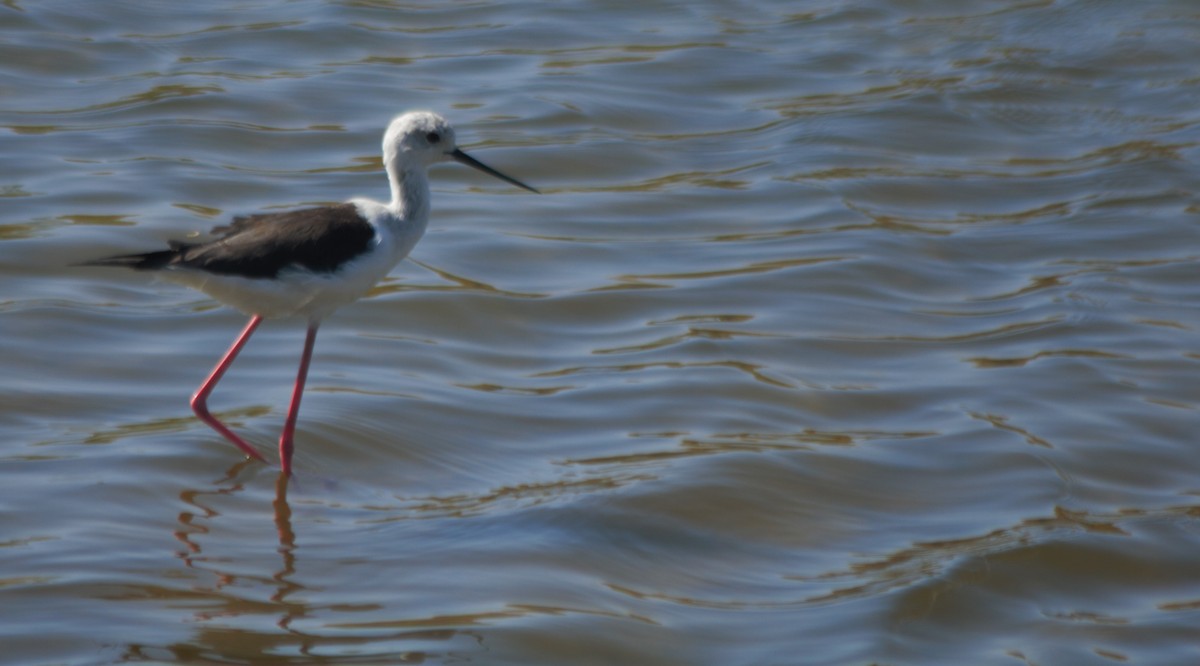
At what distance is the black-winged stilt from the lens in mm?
6008

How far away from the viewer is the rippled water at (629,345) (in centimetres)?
535

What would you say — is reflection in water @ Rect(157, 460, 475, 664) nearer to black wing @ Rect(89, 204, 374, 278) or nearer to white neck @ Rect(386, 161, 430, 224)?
black wing @ Rect(89, 204, 374, 278)

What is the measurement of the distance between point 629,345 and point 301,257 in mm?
1966

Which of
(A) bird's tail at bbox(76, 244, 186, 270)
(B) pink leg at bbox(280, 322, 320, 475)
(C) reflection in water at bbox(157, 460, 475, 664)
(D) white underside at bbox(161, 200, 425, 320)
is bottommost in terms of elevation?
(C) reflection in water at bbox(157, 460, 475, 664)

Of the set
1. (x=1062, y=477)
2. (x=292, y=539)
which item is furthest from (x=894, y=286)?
(x=292, y=539)

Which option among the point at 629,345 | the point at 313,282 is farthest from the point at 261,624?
the point at 629,345

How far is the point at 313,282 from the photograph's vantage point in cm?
608

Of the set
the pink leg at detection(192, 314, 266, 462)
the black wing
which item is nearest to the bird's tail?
the black wing

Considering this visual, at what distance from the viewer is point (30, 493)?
19.2 feet

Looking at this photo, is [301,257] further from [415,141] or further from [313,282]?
[415,141]

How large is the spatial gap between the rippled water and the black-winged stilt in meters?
0.59

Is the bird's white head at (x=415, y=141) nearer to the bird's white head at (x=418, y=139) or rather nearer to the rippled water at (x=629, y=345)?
the bird's white head at (x=418, y=139)

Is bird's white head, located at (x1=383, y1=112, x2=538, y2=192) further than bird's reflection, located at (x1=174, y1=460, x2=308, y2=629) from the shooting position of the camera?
Yes

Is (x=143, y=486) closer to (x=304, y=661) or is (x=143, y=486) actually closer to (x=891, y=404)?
(x=304, y=661)
